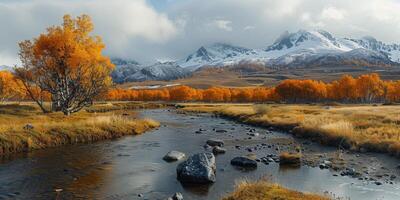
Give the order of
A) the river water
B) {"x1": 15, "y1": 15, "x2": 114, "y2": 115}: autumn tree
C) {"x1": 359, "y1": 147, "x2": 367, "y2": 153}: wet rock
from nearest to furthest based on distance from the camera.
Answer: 1. the river water
2. {"x1": 359, "y1": 147, "x2": 367, "y2": 153}: wet rock
3. {"x1": 15, "y1": 15, "x2": 114, "y2": 115}: autumn tree

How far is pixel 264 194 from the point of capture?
20.1 metres

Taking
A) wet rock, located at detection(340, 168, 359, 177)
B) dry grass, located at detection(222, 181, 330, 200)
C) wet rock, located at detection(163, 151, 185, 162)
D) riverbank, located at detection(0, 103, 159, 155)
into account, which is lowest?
wet rock, located at detection(340, 168, 359, 177)

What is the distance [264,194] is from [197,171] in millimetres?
7798

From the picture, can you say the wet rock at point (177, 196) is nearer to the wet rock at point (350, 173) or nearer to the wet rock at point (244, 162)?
the wet rock at point (244, 162)

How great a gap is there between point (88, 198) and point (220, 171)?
451 inches

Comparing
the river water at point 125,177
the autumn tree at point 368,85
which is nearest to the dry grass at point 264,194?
the river water at point 125,177

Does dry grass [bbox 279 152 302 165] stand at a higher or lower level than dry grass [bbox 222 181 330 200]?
lower

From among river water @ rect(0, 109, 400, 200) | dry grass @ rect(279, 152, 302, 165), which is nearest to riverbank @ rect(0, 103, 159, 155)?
river water @ rect(0, 109, 400, 200)

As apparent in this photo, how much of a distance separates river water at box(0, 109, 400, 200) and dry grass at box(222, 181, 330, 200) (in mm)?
3106

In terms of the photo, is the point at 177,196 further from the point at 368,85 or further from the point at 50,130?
the point at 368,85

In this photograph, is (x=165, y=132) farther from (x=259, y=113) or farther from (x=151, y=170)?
(x=259, y=113)

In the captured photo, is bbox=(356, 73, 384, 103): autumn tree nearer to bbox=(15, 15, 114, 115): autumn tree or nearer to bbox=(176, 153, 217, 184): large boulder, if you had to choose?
bbox=(15, 15, 114, 115): autumn tree

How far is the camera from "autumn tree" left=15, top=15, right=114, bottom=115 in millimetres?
56719

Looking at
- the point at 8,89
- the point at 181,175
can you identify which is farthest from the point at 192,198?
the point at 8,89
